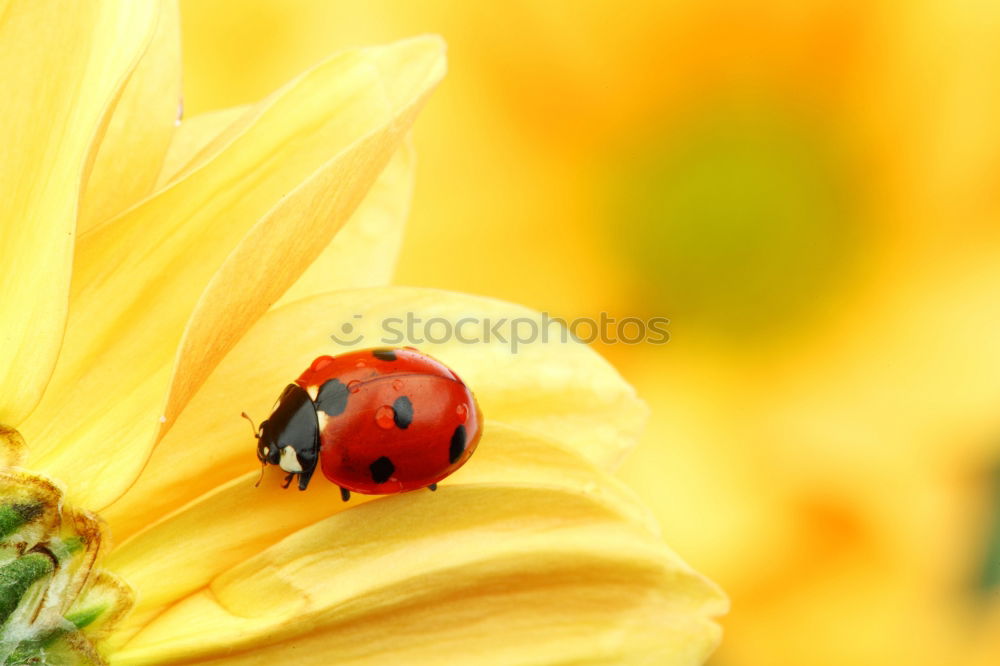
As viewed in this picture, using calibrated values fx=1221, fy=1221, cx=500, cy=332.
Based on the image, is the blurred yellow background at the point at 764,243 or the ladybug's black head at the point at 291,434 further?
the blurred yellow background at the point at 764,243

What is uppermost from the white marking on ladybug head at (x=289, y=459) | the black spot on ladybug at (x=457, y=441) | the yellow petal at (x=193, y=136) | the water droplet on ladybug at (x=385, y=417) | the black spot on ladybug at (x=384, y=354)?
the yellow petal at (x=193, y=136)

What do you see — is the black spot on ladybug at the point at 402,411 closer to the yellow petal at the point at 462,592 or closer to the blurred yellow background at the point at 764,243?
the yellow petal at the point at 462,592

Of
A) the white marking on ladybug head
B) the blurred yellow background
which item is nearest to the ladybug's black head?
the white marking on ladybug head

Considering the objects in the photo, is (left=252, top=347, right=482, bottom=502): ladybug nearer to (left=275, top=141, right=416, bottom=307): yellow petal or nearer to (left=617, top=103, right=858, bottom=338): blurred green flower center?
(left=275, top=141, right=416, bottom=307): yellow petal

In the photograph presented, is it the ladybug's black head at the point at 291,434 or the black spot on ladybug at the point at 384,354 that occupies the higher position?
the black spot on ladybug at the point at 384,354

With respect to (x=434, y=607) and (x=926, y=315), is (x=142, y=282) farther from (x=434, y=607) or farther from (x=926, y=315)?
(x=926, y=315)

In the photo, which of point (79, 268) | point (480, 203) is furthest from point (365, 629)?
point (480, 203)

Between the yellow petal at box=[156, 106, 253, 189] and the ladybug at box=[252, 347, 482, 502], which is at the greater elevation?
the yellow petal at box=[156, 106, 253, 189]

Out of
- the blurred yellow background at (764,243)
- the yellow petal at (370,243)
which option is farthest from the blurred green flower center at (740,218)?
the yellow petal at (370,243)
